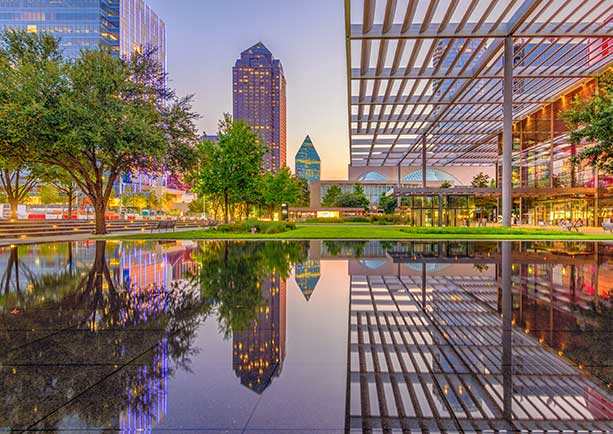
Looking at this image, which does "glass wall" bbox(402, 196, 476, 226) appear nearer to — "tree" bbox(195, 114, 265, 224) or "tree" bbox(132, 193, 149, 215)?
"tree" bbox(195, 114, 265, 224)

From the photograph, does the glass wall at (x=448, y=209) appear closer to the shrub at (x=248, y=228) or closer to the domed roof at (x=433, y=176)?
the shrub at (x=248, y=228)

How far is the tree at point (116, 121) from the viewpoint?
800 inches

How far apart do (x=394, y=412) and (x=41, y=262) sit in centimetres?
1333

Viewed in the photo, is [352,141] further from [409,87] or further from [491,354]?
[491,354]

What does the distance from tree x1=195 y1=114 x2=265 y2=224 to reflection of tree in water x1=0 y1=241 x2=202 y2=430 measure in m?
23.8

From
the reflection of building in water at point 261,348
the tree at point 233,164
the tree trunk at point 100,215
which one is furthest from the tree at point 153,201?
the reflection of building in water at point 261,348

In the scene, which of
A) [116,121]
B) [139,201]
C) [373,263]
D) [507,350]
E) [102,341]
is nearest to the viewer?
[507,350]

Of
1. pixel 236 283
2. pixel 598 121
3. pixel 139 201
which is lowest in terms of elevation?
pixel 236 283

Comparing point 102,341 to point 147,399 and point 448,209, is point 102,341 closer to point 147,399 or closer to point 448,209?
point 147,399

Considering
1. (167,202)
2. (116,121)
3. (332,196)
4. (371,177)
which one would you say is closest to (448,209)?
(116,121)

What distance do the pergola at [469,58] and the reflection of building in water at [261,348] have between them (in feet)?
58.3

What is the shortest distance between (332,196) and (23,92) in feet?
236

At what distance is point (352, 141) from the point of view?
47625 millimetres

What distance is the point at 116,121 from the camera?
21500 millimetres
